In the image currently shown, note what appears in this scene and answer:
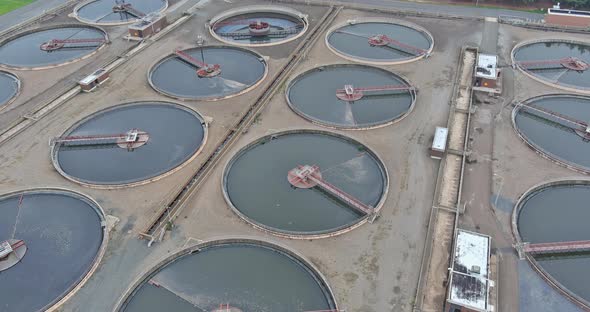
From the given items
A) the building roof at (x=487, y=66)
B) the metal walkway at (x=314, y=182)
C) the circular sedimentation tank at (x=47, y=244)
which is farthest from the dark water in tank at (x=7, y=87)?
the building roof at (x=487, y=66)

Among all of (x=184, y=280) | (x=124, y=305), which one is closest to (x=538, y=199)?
(x=184, y=280)

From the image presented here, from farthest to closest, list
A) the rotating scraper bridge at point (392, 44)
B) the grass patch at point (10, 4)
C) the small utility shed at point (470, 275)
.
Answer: the grass patch at point (10, 4)
the rotating scraper bridge at point (392, 44)
the small utility shed at point (470, 275)

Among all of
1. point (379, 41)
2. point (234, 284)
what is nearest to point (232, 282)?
point (234, 284)

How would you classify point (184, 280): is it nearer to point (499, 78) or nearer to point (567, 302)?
point (567, 302)

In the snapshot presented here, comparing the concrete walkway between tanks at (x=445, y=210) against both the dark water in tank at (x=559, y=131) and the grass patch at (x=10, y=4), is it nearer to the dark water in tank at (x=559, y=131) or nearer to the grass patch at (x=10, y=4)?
the dark water in tank at (x=559, y=131)

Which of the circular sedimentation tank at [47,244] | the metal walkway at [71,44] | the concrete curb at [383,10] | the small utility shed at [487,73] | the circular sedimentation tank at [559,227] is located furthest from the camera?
the concrete curb at [383,10]

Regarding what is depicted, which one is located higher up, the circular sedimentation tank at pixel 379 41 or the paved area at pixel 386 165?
the circular sedimentation tank at pixel 379 41

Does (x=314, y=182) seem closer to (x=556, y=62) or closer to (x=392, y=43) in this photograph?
(x=392, y=43)

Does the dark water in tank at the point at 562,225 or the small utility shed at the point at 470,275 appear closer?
the small utility shed at the point at 470,275

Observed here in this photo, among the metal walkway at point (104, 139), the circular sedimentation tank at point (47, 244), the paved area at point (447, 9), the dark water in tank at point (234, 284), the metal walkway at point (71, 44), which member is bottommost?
the circular sedimentation tank at point (47, 244)
